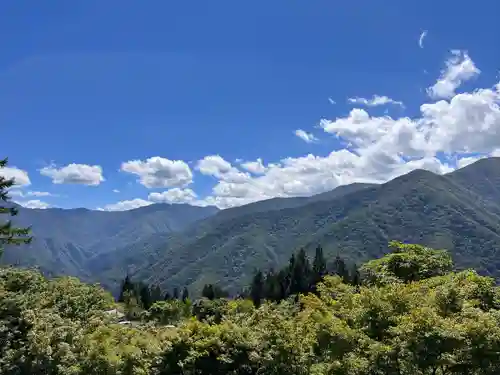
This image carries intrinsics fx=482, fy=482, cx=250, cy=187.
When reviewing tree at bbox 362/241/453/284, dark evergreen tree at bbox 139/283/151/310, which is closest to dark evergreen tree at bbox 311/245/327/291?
dark evergreen tree at bbox 139/283/151/310

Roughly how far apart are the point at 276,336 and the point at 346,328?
2550mm

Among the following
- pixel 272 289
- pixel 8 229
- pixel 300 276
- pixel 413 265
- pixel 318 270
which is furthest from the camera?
pixel 272 289

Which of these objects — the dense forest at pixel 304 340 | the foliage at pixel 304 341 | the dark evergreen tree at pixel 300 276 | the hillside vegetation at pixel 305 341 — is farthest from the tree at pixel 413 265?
the dark evergreen tree at pixel 300 276

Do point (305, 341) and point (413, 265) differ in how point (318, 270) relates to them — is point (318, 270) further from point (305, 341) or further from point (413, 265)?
point (305, 341)

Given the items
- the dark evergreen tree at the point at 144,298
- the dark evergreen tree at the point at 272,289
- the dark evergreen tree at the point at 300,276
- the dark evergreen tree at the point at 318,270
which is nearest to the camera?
the dark evergreen tree at the point at 300,276

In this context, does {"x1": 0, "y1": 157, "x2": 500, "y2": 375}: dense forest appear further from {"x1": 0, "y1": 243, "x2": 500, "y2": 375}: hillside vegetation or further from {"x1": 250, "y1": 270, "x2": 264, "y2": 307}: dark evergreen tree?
{"x1": 250, "y1": 270, "x2": 264, "y2": 307}: dark evergreen tree

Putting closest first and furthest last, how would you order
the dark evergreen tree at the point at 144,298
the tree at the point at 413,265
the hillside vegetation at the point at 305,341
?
the hillside vegetation at the point at 305,341
the tree at the point at 413,265
the dark evergreen tree at the point at 144,298

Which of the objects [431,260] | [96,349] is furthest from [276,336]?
[431,260]

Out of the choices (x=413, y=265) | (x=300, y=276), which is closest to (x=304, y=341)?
(x=413, y=265)

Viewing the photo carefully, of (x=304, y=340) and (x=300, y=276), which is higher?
(x=304, y=340)

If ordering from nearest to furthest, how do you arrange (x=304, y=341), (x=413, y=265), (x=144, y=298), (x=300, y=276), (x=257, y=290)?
(x=304, y=341), (x=413, y=265), (x=300, y=276), (x=257, y=290), (x=144, y=298)

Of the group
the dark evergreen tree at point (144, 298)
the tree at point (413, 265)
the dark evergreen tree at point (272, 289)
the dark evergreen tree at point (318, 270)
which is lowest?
the dark evergreen tree at point (144, 298)

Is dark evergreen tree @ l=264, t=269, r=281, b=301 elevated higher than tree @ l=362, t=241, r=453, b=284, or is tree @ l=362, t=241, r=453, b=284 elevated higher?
tree @ l=362, t=241, r=453, b=284

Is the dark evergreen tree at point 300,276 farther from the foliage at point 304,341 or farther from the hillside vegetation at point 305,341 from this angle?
the hillside vegetation at point 305,341
